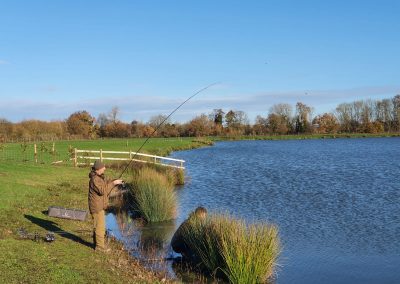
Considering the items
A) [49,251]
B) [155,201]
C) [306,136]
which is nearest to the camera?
[49,251]

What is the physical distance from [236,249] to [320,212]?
1133 cm

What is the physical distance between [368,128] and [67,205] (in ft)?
400

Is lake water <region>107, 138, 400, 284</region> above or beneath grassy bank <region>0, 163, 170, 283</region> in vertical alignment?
beneath

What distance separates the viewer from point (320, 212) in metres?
20.6

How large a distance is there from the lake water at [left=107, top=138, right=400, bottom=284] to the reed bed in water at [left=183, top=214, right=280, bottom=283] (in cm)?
135

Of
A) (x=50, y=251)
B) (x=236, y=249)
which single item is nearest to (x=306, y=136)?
(x=236, y=249)

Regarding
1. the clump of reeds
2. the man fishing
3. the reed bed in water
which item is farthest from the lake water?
the man fishing

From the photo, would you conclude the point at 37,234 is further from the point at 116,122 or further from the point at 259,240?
the point at 116,122

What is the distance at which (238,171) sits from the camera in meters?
40.6

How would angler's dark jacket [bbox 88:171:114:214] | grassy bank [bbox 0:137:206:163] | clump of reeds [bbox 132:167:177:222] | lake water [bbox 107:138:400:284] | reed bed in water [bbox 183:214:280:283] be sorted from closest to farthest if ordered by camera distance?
reed bed in water [bbox 183:214:280:283] < angler's dark jacket [bbox 88:171:114:214] < lake water [bbox 107:138:400:284] < clump of reeds [bbox 132:167:177:222] < grassy bank [bbox 0:137:206:163]

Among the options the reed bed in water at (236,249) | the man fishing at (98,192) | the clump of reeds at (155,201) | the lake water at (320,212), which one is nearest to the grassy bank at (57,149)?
the lake water at (320,212)

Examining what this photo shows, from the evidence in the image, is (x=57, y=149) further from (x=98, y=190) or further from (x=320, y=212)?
(x=98, y=190)

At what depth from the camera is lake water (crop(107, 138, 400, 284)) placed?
12734 millimetres

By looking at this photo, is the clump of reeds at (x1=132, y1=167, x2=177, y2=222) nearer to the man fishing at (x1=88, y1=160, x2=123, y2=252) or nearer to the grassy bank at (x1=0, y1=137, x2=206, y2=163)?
the man fishing at (x1=88, y1=160, x2=123, y2=252)
